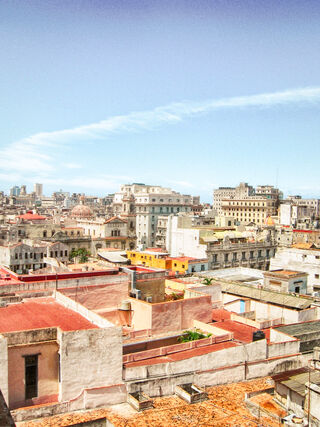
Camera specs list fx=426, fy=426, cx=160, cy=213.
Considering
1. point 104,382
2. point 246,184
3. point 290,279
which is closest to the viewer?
point 104,382

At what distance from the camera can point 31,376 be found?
1625cm

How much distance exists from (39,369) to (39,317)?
2920 millimetres

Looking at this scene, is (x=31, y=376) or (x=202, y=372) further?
(x=202, y=372)

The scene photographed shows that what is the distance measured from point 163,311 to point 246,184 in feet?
531

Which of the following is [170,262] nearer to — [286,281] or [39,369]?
[286,281]

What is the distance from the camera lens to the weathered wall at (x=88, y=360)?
53.2 ft

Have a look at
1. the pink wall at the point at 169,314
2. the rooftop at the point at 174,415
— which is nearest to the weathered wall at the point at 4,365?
the rooftop at the point at 174,415

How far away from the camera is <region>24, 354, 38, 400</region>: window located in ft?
53.1

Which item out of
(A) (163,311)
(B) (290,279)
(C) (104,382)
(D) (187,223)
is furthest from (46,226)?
(C) (104,382)

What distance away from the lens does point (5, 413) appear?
6.83 metres

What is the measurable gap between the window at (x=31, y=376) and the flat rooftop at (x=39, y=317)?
1280 mm

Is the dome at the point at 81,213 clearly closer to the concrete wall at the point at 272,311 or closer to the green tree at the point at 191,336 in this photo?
the concrete wall at the point at 272,311

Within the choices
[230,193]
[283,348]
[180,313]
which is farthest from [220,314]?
[230,193]

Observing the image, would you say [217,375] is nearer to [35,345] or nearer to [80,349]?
[80,349]
